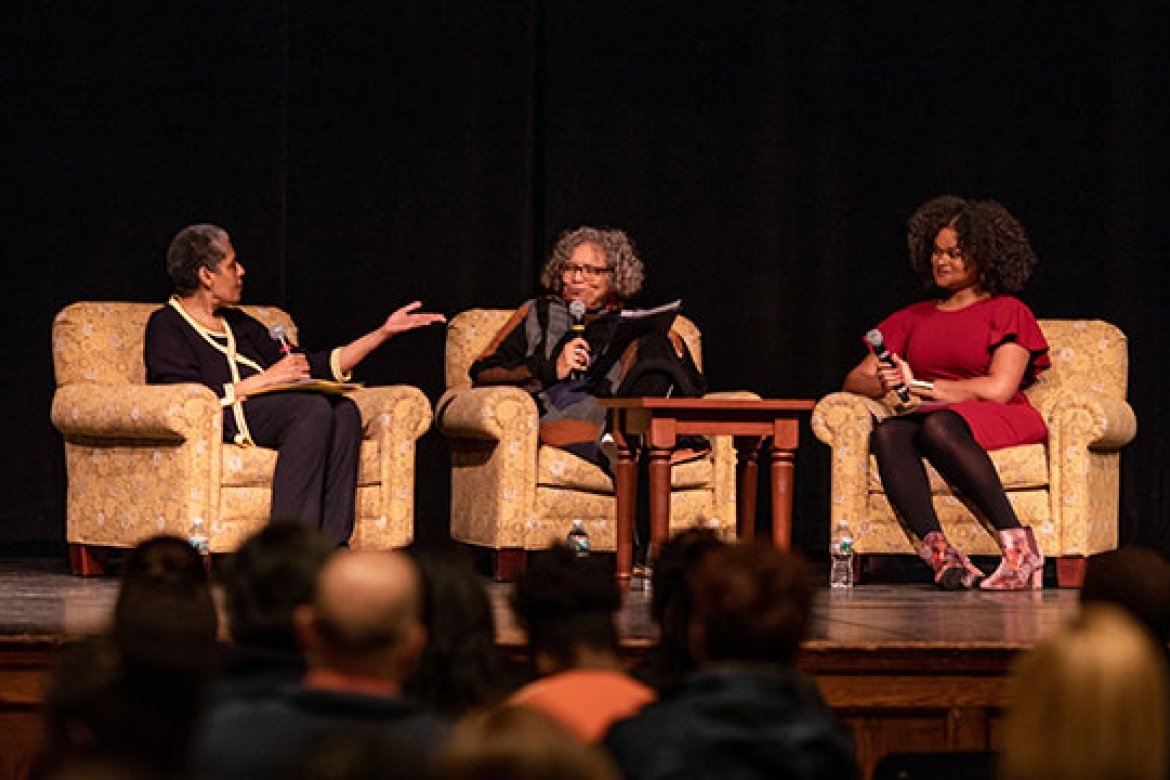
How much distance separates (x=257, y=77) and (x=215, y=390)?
1315 mm

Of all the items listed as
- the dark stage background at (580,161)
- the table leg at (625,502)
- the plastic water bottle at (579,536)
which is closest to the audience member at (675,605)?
the table leg at (625,502)

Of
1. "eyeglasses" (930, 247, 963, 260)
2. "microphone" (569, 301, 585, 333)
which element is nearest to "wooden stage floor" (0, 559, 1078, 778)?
"microphone" (569, 301, 585, 333)

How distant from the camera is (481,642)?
2.29 meters

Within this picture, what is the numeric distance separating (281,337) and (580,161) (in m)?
1.38

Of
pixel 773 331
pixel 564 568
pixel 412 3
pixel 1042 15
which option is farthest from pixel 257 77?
pixel 564 568

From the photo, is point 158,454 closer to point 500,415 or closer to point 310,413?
point 310,413

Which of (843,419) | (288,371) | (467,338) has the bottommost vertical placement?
(843,419)

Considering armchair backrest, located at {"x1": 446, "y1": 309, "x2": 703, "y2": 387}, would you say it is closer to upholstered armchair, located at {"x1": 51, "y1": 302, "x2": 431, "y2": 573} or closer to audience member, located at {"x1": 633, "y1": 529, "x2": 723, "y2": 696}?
upholstered armchair, located at {"x1": 51, "y1": 302, "x2": 431, "y2": 573}

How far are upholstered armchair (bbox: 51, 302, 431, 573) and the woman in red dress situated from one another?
1.32 m

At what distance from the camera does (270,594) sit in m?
2.03

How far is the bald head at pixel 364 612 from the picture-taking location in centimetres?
165

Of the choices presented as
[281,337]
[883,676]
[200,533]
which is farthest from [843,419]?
[883,676]

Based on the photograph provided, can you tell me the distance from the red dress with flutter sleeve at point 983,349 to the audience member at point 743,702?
348 cm

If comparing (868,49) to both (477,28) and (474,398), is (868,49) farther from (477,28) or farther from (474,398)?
(474,398)
